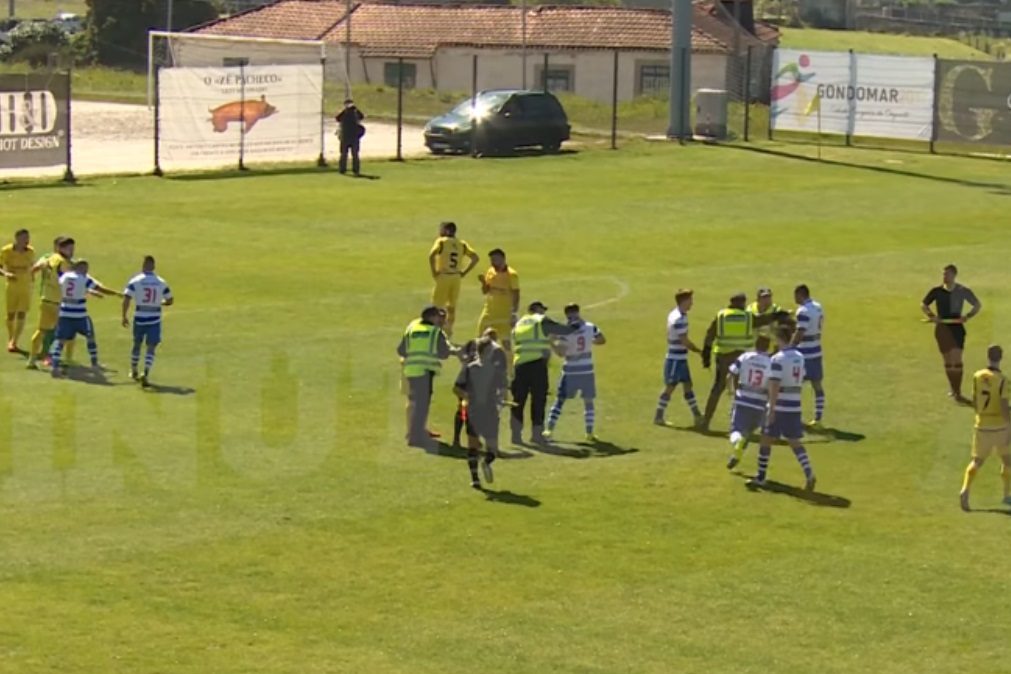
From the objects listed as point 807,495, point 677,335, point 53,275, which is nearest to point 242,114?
point 53,275

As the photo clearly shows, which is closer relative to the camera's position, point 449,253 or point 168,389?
point 168,389

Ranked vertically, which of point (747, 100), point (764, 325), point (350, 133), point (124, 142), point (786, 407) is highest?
point (747, 100)

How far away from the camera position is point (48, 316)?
28250 mm

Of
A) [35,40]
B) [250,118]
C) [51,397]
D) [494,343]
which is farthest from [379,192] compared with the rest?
[35,40]

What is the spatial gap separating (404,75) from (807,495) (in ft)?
204

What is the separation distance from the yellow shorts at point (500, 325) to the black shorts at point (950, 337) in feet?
20.7

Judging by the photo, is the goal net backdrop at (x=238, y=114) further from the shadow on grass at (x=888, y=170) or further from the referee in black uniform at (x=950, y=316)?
the referee in black uniform at (x=950, y=316)

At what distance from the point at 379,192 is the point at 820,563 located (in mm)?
30039

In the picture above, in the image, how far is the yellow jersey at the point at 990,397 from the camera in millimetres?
21906

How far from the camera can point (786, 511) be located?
2169cm

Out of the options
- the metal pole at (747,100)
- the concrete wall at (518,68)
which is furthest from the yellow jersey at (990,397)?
the concrete wall at (518,68)

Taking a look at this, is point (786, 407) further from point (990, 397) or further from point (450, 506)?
point (450, 506)

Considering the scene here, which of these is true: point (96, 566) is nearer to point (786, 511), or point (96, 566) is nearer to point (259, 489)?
point (259, 489)

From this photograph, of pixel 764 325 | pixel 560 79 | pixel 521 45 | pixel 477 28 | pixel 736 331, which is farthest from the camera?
pixel 477 28
